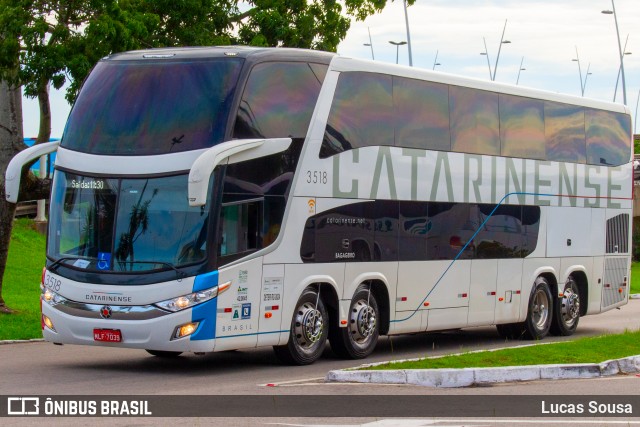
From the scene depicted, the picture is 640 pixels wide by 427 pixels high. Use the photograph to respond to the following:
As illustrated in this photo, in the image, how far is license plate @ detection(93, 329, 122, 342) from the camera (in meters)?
15.0

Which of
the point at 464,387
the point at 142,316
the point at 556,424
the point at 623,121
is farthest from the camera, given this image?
the point at 623,121

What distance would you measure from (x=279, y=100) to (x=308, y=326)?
2.94 meters

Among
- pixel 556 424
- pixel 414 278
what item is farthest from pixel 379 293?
pixel 556 424

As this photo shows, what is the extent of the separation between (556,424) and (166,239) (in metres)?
5.94

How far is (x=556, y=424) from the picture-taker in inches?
425

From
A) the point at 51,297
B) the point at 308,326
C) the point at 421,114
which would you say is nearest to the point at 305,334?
the point at 308,326

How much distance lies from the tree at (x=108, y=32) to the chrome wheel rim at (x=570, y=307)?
6.11 meters

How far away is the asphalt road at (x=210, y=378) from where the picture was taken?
519 inches

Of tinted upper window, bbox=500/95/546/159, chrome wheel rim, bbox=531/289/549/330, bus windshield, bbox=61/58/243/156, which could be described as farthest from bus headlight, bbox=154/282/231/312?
chrome wheel rim, bbox=531/289/549/330

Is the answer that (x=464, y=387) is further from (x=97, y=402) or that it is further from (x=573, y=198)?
(x=573, y=198)

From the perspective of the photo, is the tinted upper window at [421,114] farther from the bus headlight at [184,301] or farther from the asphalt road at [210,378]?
the bus headlight at [184,301]

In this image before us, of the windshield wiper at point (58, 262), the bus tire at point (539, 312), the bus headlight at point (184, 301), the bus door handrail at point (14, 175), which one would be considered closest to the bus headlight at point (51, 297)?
the windshield wiper at point (58, 262)

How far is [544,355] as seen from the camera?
16.0 metres

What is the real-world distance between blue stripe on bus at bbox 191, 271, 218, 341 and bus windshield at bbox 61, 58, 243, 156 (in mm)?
1573
